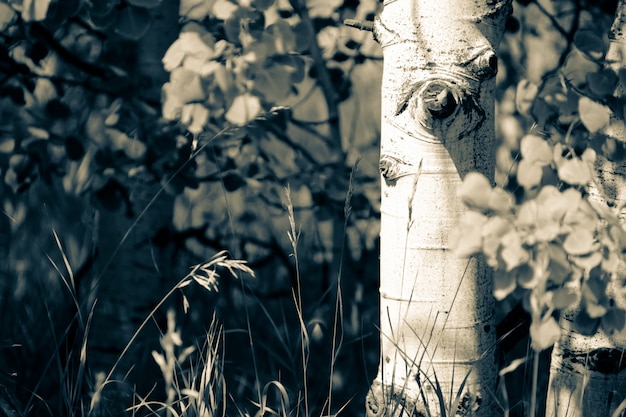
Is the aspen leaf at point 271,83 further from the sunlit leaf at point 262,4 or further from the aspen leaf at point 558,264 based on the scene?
the aspen leaf at point 558,264

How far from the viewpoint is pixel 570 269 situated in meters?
1.07

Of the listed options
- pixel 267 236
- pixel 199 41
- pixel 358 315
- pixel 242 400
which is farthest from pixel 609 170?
pixel 242 400

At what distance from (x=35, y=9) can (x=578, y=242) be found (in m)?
1.48

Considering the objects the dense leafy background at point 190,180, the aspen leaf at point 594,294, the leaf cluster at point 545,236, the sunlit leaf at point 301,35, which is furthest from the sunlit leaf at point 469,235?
the dense leafy background at point 190,180

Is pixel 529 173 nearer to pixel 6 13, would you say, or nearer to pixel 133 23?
pixel 133 23

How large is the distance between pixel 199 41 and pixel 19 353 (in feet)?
4.44

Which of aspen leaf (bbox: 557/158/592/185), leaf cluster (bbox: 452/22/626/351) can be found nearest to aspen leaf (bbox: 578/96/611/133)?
leaf cluster (bbox: 452/22/626/351)

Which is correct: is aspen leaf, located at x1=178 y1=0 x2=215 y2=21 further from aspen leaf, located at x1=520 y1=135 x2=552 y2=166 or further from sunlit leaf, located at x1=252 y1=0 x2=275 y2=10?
aspen leaf, located at x1=520 y1=135 x2=552 y2=166

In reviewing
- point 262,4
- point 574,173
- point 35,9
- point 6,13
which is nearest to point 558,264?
point 574,173

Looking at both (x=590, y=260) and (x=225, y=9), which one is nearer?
(x=590, y=260)

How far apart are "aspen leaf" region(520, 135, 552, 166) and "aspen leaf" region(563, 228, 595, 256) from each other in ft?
0.40

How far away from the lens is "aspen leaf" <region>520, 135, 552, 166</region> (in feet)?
3.46

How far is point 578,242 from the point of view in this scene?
103cm

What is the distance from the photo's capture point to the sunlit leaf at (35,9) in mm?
1722
